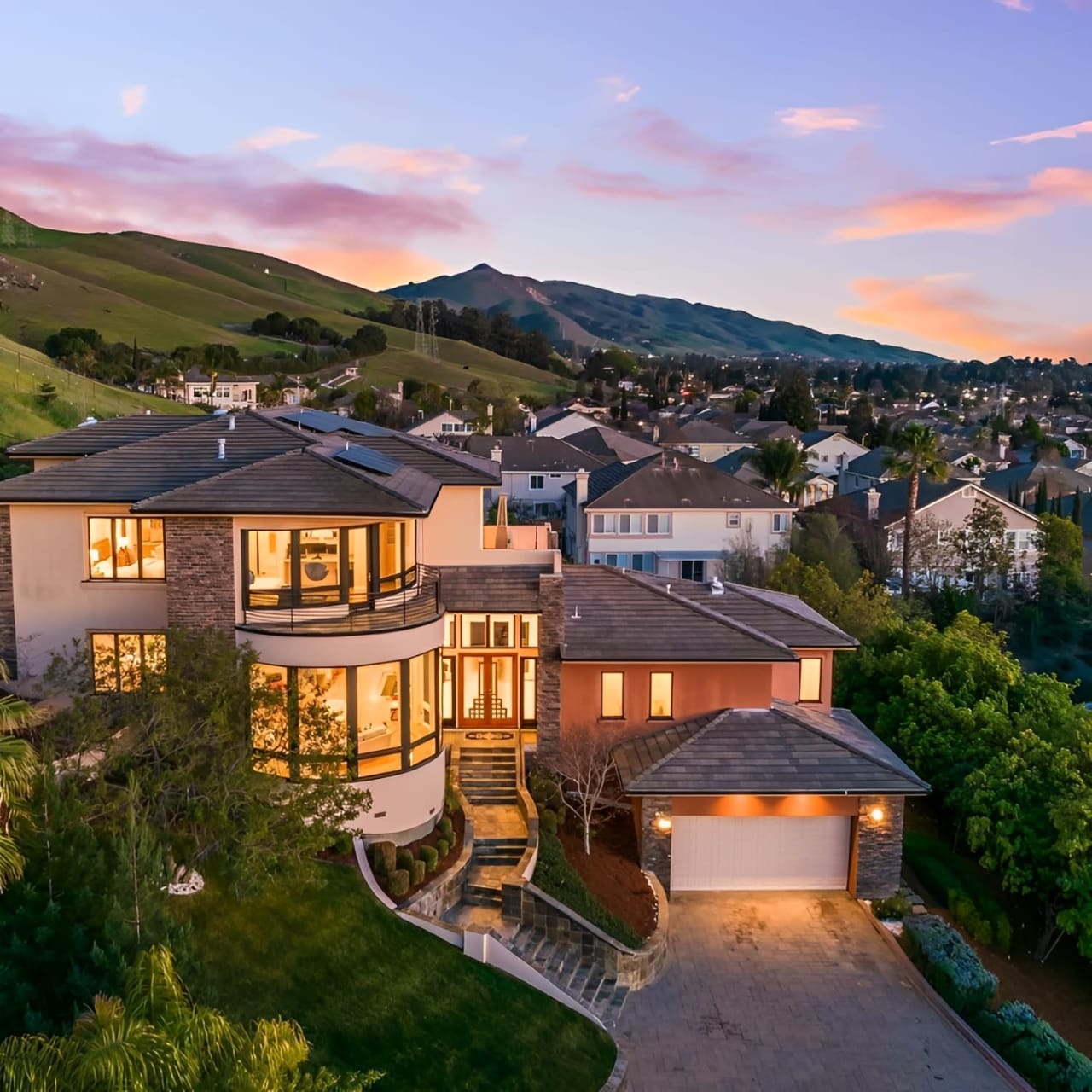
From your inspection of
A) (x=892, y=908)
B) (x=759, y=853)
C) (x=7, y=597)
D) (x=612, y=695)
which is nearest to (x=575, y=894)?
(x=759, y=853)

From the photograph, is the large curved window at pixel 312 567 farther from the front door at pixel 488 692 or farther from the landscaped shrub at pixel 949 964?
the landscaped shrub at pixel 949 964

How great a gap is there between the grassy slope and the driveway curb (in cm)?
3776

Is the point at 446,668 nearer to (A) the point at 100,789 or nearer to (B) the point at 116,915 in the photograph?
(A) the point at 100,789

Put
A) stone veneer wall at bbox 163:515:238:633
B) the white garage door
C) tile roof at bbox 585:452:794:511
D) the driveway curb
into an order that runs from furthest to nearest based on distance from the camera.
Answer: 1. tile roof at bbox 585:452:794:511
2. the white garage door
3. stone veneer wall at bbox 163:515:238:633
4. the driveway curb

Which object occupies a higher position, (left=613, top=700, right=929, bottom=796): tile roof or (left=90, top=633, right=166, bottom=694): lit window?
(left=90, top=633, right=166, bottom=694): lit window

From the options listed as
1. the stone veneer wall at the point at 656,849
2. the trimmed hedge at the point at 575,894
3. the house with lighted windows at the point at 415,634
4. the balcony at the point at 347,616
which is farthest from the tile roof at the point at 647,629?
the trimmed hedge at the point at 575,894

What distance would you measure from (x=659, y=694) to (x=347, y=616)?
9.20 meters

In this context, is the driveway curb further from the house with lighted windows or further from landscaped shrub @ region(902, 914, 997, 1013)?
the house with lighted windows

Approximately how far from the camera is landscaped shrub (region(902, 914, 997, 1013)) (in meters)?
19.3

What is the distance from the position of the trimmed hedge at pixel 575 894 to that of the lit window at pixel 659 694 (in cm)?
539

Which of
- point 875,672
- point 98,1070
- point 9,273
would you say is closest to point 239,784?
point 98,1070

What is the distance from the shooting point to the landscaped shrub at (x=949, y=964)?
1933 centimetres

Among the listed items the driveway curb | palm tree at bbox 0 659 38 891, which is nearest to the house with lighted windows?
the driveway curb

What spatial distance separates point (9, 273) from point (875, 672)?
15139 cm
